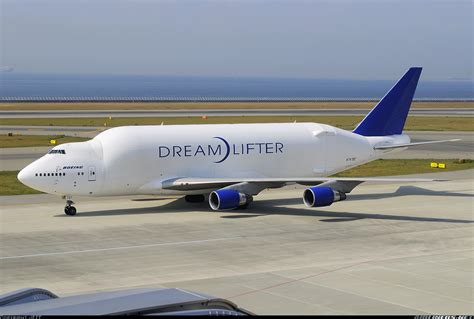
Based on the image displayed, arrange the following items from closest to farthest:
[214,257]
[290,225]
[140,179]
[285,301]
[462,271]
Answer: [285,301] < [462,271] < [214,257] < [290,225] < [140,179]

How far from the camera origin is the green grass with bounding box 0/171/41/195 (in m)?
44.7

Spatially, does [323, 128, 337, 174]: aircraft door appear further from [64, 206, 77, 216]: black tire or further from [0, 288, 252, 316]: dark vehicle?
[0, 288, 252, 316]: dark vehicle

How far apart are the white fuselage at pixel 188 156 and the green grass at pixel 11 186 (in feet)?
23.4

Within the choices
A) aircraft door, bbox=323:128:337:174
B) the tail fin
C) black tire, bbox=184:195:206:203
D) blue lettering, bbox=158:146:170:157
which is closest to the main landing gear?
blue lettering, bbox=158:146:170:157

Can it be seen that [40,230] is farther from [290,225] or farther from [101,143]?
[290,225]

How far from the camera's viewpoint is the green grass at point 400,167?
54531mm

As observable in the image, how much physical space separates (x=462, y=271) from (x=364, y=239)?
6204 millimetres

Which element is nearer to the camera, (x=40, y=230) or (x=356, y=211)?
(x=40, y=230)

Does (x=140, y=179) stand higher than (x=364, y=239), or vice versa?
(x=140, y=179)

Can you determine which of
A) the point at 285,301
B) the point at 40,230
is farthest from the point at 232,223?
the point at 285,301

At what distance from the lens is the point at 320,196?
3697 cm

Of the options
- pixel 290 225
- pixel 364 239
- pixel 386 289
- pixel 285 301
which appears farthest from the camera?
pixel 290 225

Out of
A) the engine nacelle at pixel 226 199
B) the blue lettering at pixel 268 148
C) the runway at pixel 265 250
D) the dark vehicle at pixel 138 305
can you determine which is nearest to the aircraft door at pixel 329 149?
the runway at pixel 265 250

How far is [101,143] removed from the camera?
1524 inches
